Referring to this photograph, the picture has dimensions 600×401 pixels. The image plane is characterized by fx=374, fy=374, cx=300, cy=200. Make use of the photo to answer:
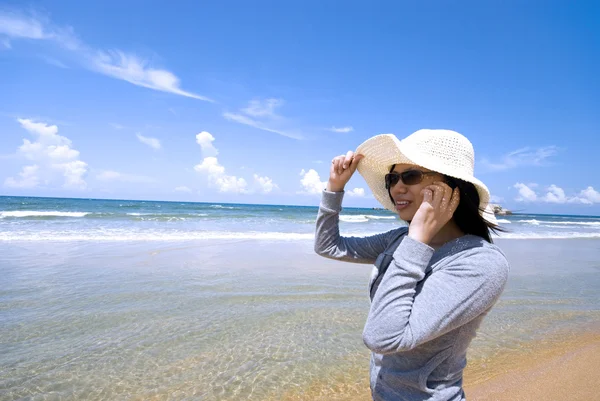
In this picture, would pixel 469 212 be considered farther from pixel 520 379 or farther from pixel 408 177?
pixel 520 379

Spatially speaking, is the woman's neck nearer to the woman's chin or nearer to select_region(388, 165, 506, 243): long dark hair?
select_region(388, 165, 506, 243): long dark hair

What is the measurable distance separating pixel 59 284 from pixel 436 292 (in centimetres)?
794

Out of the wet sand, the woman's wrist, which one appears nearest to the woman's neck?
the woman's wrist

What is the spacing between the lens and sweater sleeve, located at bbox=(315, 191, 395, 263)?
2.21m

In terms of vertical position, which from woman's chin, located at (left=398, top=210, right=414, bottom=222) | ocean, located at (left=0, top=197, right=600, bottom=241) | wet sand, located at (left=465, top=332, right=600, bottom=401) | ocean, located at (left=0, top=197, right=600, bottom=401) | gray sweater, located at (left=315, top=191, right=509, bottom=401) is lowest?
wet sand, located at (left=465, top=332, right=600, bottom=401)

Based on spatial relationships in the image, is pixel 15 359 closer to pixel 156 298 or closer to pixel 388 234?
pixel 156 298

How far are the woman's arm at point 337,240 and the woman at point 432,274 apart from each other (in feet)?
0.97

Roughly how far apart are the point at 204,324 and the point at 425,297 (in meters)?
4.59

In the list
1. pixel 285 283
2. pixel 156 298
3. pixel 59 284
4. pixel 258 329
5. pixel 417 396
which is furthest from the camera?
pixel 285 283

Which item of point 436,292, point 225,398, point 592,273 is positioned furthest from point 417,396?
point 592,273

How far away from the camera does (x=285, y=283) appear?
311 inches

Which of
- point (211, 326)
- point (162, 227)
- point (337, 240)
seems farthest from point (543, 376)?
point (162, 227)

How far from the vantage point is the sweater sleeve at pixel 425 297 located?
1385mm

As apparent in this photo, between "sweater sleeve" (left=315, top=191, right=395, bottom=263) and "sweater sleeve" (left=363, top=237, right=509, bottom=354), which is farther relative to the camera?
"sweater sleeve" (left=315, top=191, right=395, bottom=263)
